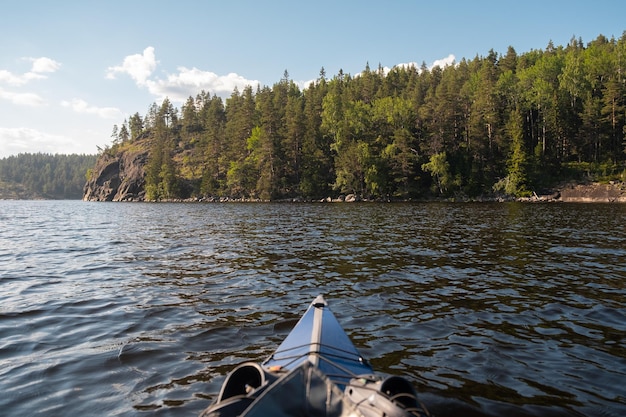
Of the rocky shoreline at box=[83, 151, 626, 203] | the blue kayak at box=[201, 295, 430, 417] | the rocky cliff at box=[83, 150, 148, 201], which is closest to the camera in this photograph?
the blue kayak at box=[201, 295, 430, 417]

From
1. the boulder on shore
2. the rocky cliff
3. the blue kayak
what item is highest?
the rocky cliff

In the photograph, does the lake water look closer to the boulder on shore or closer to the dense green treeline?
the boulder on shore

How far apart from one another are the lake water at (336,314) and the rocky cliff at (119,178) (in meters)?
116

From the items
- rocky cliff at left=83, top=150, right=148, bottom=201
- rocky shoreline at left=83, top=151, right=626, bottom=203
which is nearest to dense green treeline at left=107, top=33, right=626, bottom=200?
rocky shoreline at left=83, top=151, right=626, bottom=203

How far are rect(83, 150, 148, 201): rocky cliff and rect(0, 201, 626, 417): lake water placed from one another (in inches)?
4552

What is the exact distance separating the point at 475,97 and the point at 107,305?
83296 millimetres

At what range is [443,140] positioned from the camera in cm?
7431

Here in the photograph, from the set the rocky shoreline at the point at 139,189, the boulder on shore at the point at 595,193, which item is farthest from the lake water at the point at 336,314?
the rocky shoreline at the point at 139,189

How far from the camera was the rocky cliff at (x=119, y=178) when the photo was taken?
12400 cm

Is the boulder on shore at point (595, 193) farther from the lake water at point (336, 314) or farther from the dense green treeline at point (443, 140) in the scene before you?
the lake water at point (336, 314)

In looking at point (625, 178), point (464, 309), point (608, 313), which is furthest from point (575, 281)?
point (625, 178)

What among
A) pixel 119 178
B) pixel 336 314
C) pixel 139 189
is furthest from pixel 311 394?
pixel 119 178

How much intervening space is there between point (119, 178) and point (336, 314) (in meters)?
146

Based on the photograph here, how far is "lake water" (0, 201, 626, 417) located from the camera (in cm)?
548
